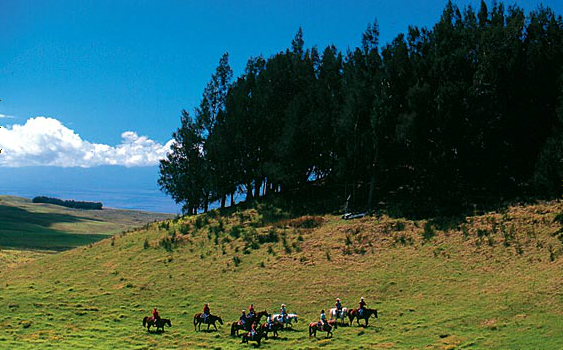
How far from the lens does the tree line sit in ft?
170

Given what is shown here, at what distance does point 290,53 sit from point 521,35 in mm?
33721

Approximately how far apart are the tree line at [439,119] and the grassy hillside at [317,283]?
798cm

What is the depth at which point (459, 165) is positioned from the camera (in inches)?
2106

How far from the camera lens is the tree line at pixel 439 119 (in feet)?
170

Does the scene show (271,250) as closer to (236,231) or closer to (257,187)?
(236,231)

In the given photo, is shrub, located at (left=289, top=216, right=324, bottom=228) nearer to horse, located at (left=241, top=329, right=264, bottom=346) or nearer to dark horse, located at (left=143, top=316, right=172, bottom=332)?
dark horse, located at (left=143, top=316, right=172, bottom=332)

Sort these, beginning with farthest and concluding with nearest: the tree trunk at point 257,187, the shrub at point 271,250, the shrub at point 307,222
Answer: the tree trunk at point 257,187
the shrub at point 307,222
the shrub at point 271,250

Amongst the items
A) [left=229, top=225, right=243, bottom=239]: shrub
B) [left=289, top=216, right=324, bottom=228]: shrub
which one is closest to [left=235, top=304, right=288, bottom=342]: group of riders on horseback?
[left=289, top=216, right=324, bottom=228]: shrub

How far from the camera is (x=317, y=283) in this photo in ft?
128

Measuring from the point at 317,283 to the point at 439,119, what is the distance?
83.2 ft

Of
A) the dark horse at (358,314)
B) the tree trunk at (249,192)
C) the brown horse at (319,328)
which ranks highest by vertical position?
the tree trunk at (249,192)

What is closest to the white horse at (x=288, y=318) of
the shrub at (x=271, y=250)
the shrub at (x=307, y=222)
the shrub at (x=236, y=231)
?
the shrub at (x=271, y=250)

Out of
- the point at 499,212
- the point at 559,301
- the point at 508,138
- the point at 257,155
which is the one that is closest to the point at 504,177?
the point at 508,138

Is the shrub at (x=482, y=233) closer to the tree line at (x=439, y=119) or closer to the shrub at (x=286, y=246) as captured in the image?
the tree line at (x=439, y=119)
